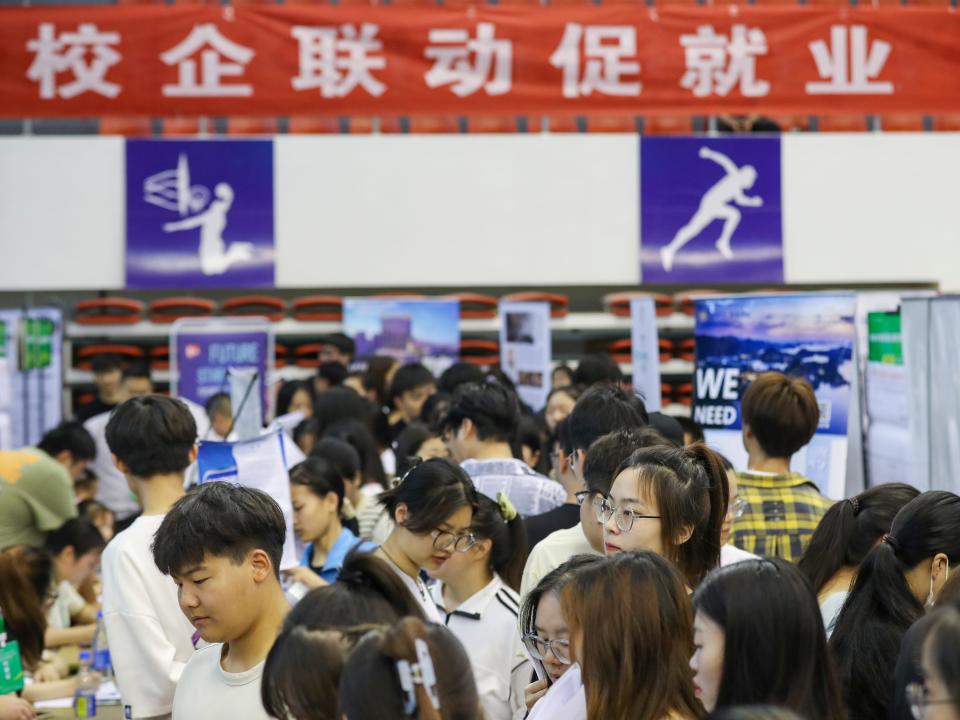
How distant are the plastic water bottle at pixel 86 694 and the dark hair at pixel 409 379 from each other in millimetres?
2545

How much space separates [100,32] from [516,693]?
681 cm

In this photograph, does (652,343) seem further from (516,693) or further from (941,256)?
(941,256)

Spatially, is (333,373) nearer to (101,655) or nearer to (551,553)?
(101,655)

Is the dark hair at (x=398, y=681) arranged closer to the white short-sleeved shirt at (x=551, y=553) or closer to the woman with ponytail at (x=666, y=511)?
the woman with ponytail at (x=666, y=511)

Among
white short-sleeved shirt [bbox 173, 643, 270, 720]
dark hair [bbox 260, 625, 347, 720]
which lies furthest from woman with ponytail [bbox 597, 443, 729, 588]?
dark hair [bbox 260, 625, 347, 720]

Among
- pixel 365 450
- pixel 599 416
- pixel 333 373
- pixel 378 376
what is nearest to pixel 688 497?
pixel 599 416

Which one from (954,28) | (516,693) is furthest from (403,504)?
(954,28)

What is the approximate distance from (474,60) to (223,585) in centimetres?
685

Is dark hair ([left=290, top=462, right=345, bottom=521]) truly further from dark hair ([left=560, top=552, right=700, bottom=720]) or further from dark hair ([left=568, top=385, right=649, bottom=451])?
dark hair ([left=560, top=552, right=700, bottom=720])

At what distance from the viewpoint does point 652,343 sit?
250 inches

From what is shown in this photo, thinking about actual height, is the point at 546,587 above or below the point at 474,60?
below

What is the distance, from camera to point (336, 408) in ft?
20.9

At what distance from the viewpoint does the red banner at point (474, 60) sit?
901 centimetres

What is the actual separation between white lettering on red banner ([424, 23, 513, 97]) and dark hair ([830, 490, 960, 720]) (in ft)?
21.6
